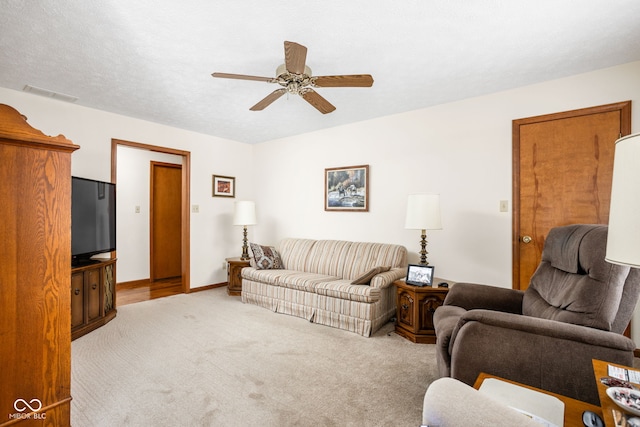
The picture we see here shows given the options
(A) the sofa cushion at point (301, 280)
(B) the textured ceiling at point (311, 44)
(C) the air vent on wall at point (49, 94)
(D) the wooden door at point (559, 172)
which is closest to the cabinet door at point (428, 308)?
(D) the wooden door at point (559, 172)

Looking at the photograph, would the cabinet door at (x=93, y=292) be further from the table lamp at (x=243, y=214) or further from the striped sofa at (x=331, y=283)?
the table lamp at (x=243, y=214)

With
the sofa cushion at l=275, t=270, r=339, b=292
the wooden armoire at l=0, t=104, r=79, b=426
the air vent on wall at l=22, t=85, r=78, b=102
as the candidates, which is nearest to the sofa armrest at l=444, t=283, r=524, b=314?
the sofa cushion at l=275, t=270, r=339, b=292

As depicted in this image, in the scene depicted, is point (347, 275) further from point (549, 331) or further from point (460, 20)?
point (460, 20)

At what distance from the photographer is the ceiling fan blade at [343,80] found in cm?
216

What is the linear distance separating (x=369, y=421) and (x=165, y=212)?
5071mm

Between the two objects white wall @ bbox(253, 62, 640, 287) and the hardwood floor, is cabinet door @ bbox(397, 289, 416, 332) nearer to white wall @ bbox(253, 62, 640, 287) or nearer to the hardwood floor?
white wall @ bbox(253, 62, 640, 287)

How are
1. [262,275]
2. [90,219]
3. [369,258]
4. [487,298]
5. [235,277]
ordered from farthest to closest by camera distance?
[235,277], [262,275], [369,258], [90,219], [487,298]

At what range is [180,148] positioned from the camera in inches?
178

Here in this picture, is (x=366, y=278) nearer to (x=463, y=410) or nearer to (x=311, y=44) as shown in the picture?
(x=311, y=44)

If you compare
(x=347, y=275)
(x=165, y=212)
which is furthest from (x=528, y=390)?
(x=165, y=212)

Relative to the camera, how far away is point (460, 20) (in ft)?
6.47

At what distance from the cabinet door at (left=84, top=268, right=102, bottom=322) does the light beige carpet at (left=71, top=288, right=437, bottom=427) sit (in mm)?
Answer: 181

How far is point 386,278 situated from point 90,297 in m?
2.97

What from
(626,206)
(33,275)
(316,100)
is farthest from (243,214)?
(626,206)
